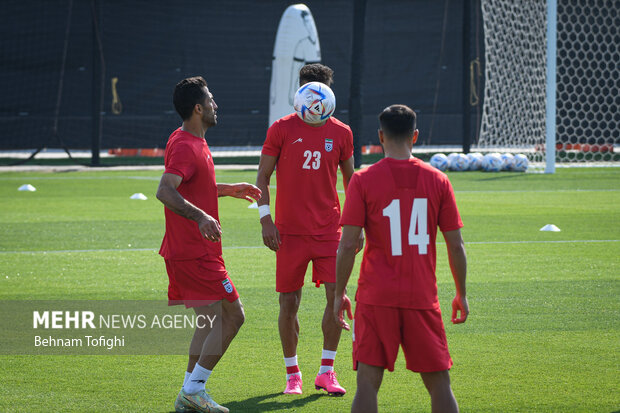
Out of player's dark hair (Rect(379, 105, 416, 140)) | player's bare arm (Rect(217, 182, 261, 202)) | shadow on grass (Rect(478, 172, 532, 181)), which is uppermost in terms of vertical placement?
player's dark hair (Rect(379, 105, 416, 140))

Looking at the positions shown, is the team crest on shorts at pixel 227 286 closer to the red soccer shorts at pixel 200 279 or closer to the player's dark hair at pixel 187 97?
the red soccer shorts at pixel 200 279

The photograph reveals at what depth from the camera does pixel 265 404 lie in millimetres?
5258

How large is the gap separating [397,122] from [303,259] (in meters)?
1.81

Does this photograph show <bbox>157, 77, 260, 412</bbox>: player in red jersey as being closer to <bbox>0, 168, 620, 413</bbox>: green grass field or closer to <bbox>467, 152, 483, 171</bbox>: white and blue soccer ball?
<bbox>0, 168, 620, 413</bbox>: green grass field

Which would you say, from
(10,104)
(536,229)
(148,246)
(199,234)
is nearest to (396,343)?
(199,234)

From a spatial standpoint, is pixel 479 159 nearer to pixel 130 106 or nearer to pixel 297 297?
pixel 130 106

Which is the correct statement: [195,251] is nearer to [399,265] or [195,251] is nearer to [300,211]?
[300,211]

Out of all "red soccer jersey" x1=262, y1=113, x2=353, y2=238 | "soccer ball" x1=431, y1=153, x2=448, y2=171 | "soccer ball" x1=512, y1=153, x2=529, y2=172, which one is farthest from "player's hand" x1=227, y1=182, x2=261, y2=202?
"soccer ball" x1=512, y1=153, x2=529, y2=172

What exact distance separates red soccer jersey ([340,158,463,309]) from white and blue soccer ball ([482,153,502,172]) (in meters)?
22.5

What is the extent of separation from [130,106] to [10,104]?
437cm

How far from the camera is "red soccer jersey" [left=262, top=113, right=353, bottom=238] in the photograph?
5777 millimetres

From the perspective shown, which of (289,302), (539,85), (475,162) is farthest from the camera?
(539,85)

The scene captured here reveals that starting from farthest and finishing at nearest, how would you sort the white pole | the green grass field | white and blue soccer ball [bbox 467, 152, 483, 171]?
white and blue soccer ball [bbox 467, 152, 483, 171] < the white pole < the green grass field

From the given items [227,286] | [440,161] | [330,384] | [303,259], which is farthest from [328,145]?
[440,161]
